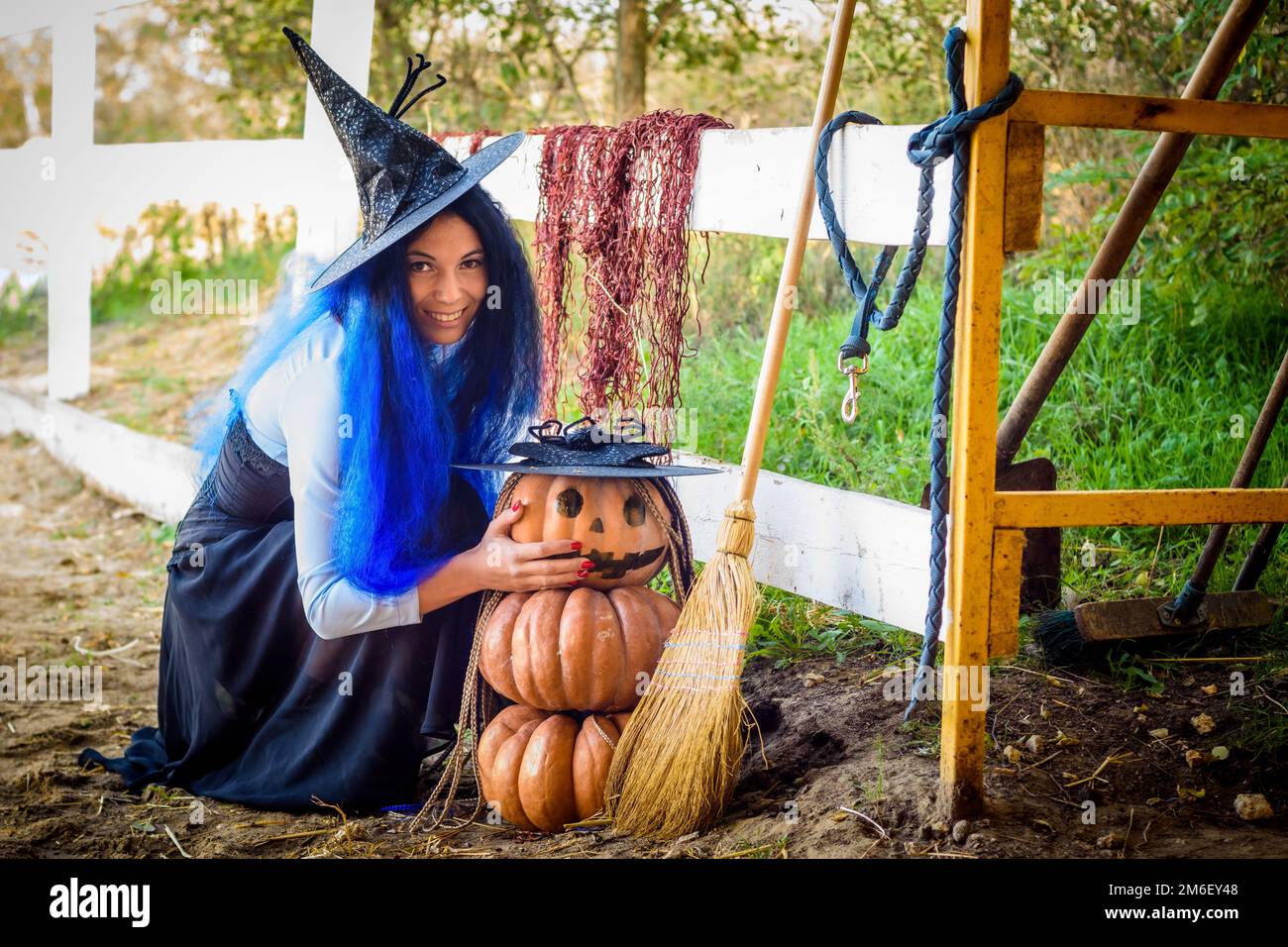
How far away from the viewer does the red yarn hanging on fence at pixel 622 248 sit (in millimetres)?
3578

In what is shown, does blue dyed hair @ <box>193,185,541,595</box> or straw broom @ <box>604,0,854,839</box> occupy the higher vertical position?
blue dyed hair @ <box>193,185,541,595</box>

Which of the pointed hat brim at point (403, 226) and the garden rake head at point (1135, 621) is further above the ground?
the pointed hat brim at point (403, 226)

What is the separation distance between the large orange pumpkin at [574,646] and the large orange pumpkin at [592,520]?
0.25ft

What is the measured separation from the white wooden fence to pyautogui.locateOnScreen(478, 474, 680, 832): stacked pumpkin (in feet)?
2.10

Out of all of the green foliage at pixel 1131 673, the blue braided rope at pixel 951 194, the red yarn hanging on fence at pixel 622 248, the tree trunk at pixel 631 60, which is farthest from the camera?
the tree trunk at pixel 631 60

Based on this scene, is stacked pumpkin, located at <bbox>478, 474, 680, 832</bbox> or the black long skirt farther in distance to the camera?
the black long skirt

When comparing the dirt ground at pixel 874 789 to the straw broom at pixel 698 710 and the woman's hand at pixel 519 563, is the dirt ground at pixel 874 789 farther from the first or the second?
the woman's hand at pixel 519 563

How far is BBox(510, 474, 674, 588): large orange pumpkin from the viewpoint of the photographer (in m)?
2.95

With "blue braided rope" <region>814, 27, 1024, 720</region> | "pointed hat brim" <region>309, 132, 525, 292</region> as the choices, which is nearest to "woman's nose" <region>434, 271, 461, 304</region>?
"pointed hat brim" <region>309, 132, 525, 292</region>

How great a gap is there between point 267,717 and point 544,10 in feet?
18.9

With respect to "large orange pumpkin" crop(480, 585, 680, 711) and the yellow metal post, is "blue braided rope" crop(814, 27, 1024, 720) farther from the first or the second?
"large orange pumpkin" crop(480, 585, 680, 711)

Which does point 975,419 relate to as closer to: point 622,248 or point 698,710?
point 698,710

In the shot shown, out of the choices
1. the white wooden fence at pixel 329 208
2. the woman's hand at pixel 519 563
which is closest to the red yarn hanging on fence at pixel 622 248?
the white wooden fence at pixel 329 208

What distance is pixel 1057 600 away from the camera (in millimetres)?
3736
